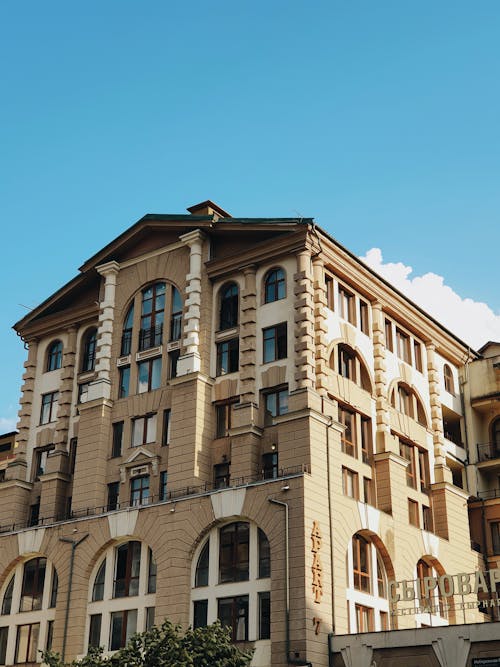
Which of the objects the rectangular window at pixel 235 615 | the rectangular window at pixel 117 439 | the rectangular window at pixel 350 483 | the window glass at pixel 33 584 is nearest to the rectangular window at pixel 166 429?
the rectangular window at pixel 117 439

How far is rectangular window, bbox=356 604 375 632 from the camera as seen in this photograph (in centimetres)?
5162

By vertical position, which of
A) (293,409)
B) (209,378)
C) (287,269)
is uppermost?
(287,269)

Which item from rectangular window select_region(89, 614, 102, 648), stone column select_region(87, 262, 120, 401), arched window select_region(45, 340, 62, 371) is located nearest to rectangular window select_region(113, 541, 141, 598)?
rectangular window select_region(89, 614, 102, 648)

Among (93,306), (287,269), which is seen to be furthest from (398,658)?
(93,306)

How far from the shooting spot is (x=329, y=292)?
197ft

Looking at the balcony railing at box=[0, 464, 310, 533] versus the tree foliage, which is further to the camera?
the balcony railing at box=[0, 464, 310, 533]

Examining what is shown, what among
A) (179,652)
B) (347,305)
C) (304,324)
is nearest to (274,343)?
(304,324)

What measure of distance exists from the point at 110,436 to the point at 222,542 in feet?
41.6

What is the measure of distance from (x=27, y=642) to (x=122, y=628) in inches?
279

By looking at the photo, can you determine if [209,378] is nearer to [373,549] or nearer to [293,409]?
[293,409]

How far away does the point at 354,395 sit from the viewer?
5869cm

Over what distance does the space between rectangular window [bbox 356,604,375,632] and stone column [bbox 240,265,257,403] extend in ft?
42.6

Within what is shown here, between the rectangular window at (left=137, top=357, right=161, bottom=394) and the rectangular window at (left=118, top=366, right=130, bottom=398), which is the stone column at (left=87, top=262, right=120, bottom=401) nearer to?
the rectangular window at (left=118, top=366, right=130, bottom=398)

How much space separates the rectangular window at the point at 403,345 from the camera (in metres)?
65.9
